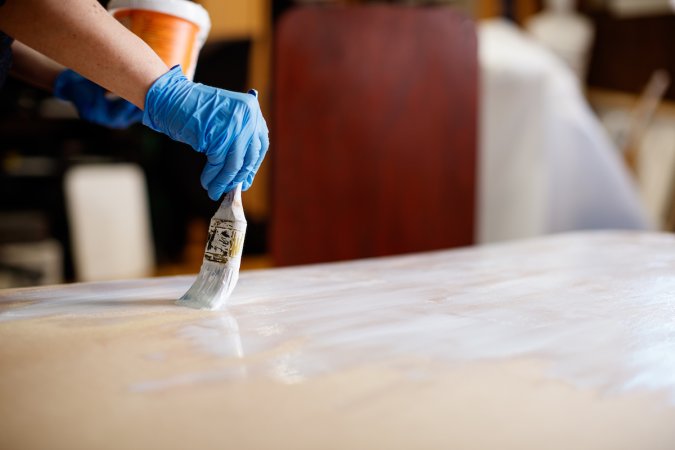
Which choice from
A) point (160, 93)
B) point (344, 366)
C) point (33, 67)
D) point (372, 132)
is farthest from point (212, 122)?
point (372, 132)

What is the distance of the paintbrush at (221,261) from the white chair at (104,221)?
235 cm

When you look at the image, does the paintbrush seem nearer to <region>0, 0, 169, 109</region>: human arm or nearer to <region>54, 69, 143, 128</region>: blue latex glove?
<region>0, 0, 169, 109</region>: human arm

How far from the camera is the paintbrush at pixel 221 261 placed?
2.34ft

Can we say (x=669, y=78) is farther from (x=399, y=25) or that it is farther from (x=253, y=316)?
(x=253, y=316)

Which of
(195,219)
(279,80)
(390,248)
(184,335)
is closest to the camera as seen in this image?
(184,335)

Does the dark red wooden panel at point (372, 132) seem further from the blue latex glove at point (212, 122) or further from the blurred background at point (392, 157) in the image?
the blue latex glove at point (212, 122)

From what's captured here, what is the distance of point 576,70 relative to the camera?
14.2ft

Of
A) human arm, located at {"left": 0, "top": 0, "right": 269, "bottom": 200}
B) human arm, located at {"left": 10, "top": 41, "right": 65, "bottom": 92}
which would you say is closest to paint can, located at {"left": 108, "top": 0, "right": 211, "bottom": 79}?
human arm, located at {"left": 0, "top": 0, "right": 269, "bottom": 200}

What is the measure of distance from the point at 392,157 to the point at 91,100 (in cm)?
74

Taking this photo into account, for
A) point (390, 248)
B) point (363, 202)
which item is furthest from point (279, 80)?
point (390, 248)

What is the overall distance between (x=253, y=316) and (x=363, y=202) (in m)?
0.90

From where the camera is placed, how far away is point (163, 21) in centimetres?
82

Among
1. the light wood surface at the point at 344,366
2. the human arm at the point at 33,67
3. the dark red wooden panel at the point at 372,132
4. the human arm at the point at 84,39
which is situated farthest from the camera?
the dark red wooden panel at the point at 372,132

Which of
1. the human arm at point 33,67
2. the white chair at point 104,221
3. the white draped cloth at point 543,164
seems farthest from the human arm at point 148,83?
the white chair at point 104,221
